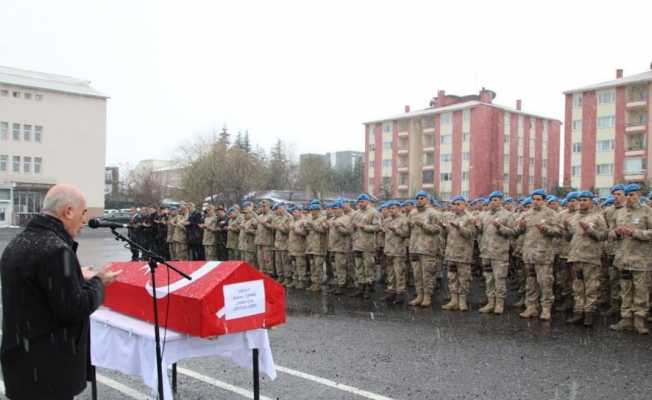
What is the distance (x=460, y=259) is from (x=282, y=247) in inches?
213

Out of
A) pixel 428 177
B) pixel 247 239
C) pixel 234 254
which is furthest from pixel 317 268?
pixel 428 177

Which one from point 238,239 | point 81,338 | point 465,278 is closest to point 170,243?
point 238,239

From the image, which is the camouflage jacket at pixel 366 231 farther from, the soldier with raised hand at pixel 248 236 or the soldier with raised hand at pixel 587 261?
the soldier with raised hand at pixel 248 236

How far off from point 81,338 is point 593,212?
8713 mm

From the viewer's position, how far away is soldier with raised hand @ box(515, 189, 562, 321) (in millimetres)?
9906

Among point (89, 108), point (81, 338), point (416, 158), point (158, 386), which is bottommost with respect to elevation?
point (158, 386)

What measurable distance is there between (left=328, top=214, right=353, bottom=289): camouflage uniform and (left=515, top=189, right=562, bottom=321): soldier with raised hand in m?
4.02

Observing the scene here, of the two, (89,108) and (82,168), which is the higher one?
(89,108)

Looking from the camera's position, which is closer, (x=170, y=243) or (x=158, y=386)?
(x=158, y=386)

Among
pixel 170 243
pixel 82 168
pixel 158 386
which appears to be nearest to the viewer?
pixel 158 386

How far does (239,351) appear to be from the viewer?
17.4 feet

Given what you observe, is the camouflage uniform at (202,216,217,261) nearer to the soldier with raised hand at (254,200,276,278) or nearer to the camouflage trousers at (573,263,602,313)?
the soldier with raised hand at (254,200,276,278)

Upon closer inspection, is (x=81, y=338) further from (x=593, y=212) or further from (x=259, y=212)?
(x=259, y=212)

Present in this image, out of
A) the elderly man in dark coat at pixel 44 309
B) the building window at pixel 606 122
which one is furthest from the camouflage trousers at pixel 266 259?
the building window at pixel 606 122
